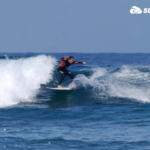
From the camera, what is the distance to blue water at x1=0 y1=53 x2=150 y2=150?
9977 millimetres

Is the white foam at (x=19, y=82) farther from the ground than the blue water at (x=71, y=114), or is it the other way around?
the white foam at (x=19, y=82)

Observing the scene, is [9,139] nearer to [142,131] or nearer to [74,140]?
[74,140]

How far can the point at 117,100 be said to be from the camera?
1658 cm

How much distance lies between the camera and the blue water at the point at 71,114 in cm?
998

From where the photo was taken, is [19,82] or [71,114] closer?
[71,114]

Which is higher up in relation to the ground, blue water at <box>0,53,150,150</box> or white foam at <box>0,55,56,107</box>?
white foam at <box>0,55,56,107</box>

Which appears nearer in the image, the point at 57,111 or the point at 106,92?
the point at 57,111

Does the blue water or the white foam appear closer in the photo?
the blue water

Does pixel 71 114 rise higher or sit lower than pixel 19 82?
lower

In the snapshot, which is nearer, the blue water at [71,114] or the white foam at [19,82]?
the blue water at [71,114]

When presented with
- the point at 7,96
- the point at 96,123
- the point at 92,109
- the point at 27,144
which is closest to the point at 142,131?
the point at 96,123

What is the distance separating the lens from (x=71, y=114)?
44.5ft

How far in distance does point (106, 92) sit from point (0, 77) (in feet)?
13.2

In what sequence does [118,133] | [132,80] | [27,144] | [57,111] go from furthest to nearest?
[132,80], [57,111], [118,133], [27,144]
